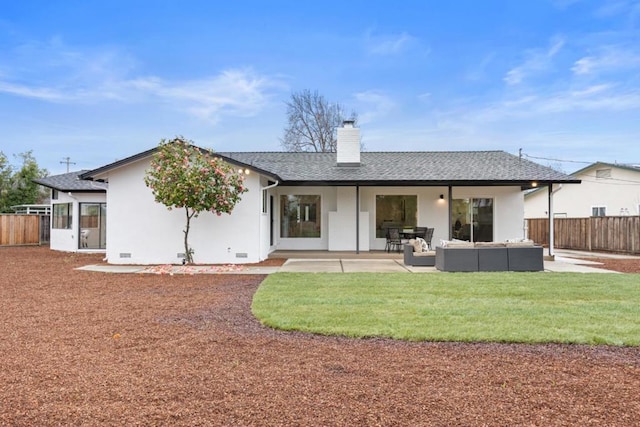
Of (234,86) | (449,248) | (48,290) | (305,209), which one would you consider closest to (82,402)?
(48,290)

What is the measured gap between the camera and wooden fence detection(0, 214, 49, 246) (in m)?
23.1

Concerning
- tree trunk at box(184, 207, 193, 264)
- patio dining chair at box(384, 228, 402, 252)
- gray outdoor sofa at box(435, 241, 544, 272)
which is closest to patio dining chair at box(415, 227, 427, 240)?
patio dining chair at box(384, 228, 402, 252)

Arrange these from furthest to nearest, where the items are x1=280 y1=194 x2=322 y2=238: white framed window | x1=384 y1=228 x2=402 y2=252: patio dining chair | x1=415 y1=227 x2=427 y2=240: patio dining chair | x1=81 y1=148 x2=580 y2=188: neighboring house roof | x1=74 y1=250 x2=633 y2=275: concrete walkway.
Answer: x1=280 y1=194 x2=322 y2=238: white framed window < x1=384 y1=228 x2=402 y2=252: patio dining chair < x1=415 y1=227 x2=427 y2=240: patio dining chair < x1=81 y1=148 x2=580 y2=188: neighboring house roof < x1=74 y1=250 x2=633 y2=275: concrete walkway

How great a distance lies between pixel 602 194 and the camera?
2409 centimetres

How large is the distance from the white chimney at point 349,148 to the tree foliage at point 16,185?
25622 mm

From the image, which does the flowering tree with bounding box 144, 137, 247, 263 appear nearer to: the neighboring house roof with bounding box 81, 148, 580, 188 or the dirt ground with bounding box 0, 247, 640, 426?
the neighboring house roof with bounding box 81, 148, 580, 188

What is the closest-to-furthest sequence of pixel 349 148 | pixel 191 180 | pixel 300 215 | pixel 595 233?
pixel 191 180 → pixel 300 215 → pixel 349 148 → pixel 595 233

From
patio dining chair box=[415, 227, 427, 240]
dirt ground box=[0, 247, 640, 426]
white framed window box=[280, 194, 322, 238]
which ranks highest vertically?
white framed window box=[280, 194, 322, 238]

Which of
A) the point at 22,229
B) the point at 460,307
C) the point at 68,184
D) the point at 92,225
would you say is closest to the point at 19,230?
the point at 22,229

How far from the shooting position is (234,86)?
2106cm

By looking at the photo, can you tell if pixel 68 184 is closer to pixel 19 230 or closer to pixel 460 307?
pixel 19 230

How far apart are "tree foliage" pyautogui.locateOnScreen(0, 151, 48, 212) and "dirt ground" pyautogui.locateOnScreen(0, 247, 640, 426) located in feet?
98.1

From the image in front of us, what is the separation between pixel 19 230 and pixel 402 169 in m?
20.8

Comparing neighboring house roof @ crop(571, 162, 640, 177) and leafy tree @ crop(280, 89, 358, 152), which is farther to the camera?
leafy tree @ crop(280, 89, 358, 152)
